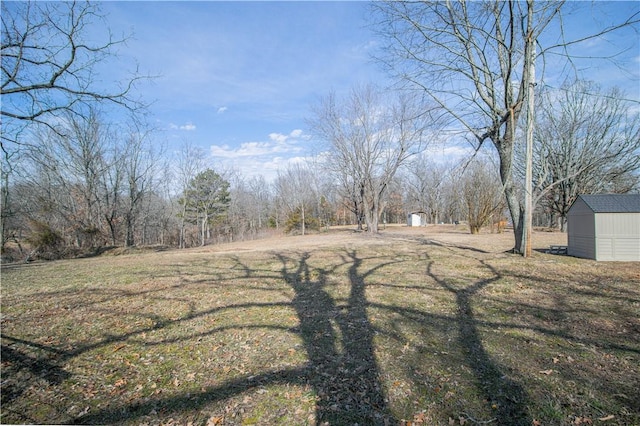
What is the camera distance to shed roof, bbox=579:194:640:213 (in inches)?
340

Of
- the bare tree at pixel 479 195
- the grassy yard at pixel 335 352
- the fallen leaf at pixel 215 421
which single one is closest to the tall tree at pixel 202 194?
the bare tree at pixel 479 195

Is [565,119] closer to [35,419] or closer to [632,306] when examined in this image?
[632,306]

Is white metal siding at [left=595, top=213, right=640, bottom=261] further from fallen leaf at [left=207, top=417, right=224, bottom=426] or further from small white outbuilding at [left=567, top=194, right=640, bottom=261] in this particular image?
fallen leaf at [left=207, top=417, right=224, bottom=426]

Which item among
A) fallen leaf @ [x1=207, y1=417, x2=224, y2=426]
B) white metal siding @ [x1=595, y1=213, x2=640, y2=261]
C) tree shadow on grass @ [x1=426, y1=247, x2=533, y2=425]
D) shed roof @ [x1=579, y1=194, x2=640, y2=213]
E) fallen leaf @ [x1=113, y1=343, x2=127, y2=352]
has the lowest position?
fallen leaf @ [x1=113, y1=343, x2=127, y2=352]

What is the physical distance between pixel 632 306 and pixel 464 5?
869 cm

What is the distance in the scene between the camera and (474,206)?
2456 centimetres

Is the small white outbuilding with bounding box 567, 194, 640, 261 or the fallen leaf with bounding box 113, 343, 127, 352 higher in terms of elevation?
the small white outbuilding with bounding box 567, 194, 640, 261

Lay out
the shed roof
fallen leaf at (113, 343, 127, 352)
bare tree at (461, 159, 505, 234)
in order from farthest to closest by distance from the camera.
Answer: bare tree at (461, 159, 505, 234) < the shed roof < fallen leaf at (113, 343, 127, 352)

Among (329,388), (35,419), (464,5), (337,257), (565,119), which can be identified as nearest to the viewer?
(35,419)

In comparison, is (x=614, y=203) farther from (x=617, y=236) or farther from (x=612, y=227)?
(x=617, y=236)

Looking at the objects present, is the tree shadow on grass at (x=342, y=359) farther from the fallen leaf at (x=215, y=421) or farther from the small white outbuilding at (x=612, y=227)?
the small white outbuilding at (x=612, y=227)

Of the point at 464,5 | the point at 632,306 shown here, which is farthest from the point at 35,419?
the point at 464,5

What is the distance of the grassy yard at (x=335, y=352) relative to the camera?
2725 millimetres

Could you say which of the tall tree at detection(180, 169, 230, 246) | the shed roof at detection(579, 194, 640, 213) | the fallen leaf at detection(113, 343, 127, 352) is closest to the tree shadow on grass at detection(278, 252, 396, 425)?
the fallen leaf at detection(113, 343, 127, 352)
